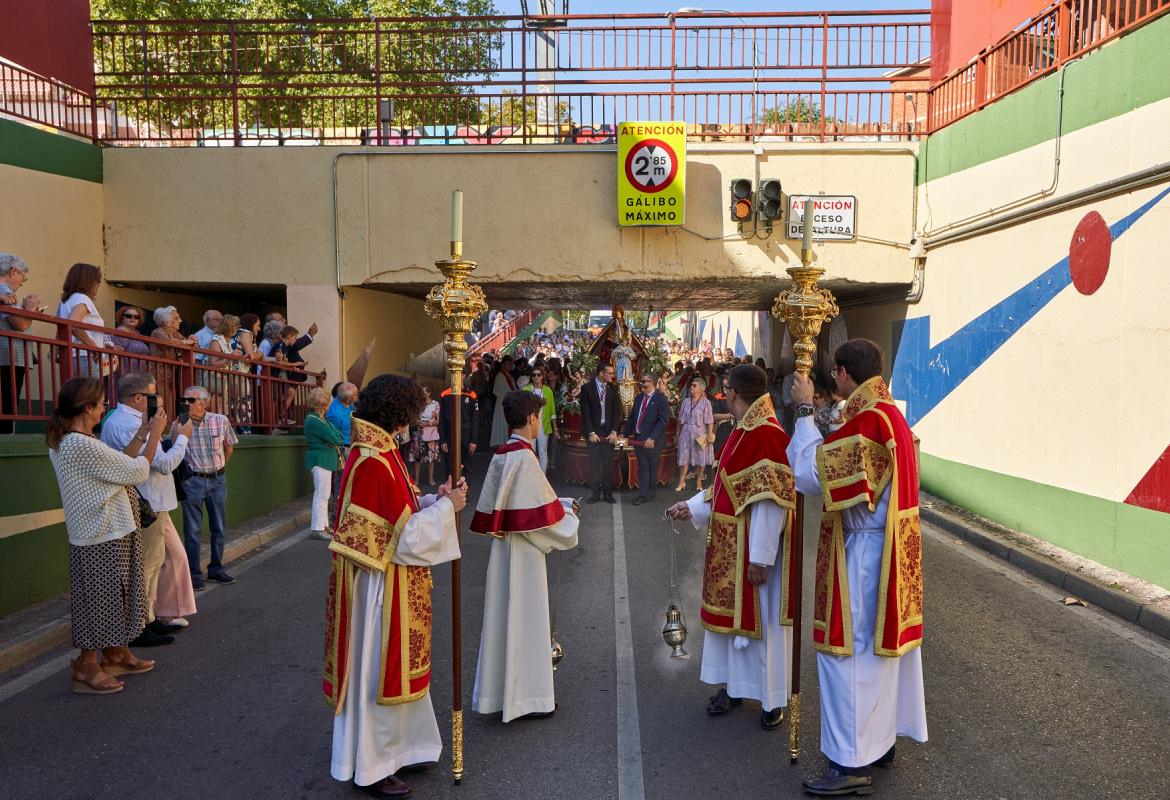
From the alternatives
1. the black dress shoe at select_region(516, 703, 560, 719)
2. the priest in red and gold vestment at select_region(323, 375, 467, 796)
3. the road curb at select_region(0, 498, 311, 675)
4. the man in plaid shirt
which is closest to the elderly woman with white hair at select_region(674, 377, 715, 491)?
the road curb at select_region(0, 498, 311, 675)

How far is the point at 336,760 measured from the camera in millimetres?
3947

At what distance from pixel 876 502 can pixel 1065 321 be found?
20.1ft

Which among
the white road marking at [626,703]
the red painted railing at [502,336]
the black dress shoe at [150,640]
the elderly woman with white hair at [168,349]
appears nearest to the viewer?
the white road marking at [626,703]

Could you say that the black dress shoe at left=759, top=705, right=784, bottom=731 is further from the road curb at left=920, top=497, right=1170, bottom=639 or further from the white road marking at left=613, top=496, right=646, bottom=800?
the road curb at left=920, top=497, right=1170, bottom=639

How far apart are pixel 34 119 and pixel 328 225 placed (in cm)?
412

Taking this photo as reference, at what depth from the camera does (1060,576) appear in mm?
7863

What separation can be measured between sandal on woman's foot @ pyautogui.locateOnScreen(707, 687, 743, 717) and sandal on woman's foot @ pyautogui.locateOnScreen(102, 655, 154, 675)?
138 inches

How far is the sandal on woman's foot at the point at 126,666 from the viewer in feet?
18.5

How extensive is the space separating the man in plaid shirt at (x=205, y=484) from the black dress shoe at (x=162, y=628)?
1.05 meters

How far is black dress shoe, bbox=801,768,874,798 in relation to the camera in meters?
4.00

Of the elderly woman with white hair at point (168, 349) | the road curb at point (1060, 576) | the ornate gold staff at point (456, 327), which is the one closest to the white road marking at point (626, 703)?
the ornate gold staff at point (456, 327)

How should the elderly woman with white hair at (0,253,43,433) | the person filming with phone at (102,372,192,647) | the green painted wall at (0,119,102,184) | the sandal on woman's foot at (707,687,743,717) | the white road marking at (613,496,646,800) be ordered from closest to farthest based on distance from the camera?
the white road marking at (613,496,646,800) < the sandal on woman's foot at (707,687,743,717) < the person filming with phone at (102,372,192,647) < the elderly woman with white hair at (0,253,43,433) < the green painted wall at (0,119,102,184)

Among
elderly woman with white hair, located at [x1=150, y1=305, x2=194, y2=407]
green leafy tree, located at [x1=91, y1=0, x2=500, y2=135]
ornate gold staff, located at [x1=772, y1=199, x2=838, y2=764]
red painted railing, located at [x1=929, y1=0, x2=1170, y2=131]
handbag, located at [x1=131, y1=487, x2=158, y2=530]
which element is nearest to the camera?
ornate gold staff, located at [x1=772, y1=199, x2=838, y2=764]

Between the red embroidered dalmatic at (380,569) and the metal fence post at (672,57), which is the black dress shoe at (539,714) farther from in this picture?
the metal fence post at (672,57)
